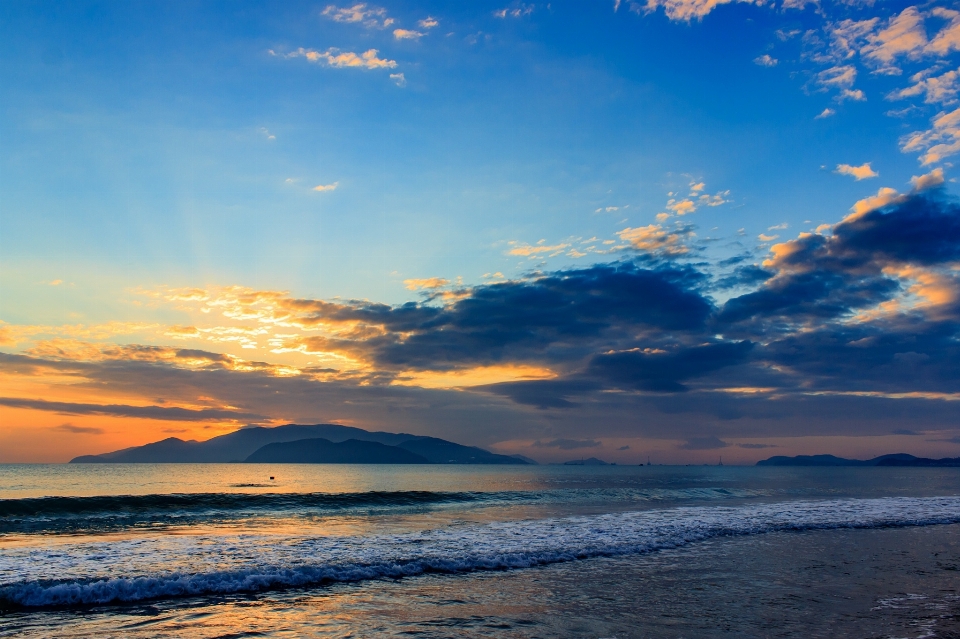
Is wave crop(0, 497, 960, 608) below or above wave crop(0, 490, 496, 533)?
above

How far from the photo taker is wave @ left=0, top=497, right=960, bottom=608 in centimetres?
1529

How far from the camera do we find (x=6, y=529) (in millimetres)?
28953

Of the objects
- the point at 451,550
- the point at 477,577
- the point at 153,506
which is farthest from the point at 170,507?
the point at 477,577

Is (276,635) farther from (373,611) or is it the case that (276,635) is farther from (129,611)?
(129,611)

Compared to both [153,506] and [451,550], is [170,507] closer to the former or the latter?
[153,506]

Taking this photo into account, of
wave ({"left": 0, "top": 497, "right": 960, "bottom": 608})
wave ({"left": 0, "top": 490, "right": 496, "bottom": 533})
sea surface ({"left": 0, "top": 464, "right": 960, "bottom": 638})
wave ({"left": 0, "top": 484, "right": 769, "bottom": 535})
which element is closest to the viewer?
sea surface ({"left": 0, "top": 464, "right": 960, "bottom": 638})

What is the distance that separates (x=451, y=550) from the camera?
21391 millimetres

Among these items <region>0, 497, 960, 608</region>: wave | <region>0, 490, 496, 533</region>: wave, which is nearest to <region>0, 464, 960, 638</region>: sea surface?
<region>0, 497, 960, 608</region>: wave

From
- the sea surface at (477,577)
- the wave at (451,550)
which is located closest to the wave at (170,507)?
the sea surface at (477,577)

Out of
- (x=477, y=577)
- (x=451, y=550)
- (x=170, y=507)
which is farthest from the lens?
(x=170, y=507)

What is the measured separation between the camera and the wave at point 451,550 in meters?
15.3

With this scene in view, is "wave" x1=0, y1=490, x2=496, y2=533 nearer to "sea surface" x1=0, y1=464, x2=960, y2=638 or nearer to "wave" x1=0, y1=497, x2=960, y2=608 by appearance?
"sea surface" x1=0, y1=464, x2=960, y2=638

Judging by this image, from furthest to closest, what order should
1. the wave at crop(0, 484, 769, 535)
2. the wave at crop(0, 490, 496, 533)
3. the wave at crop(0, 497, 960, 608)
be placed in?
the wave at crop(0, 490, 496, 533), the wave at crop(0, 484, 769, 535), the wave at crop(0, 497, 960, 608)

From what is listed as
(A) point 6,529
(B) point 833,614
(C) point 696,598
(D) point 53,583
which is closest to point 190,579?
(D) point 53,583
